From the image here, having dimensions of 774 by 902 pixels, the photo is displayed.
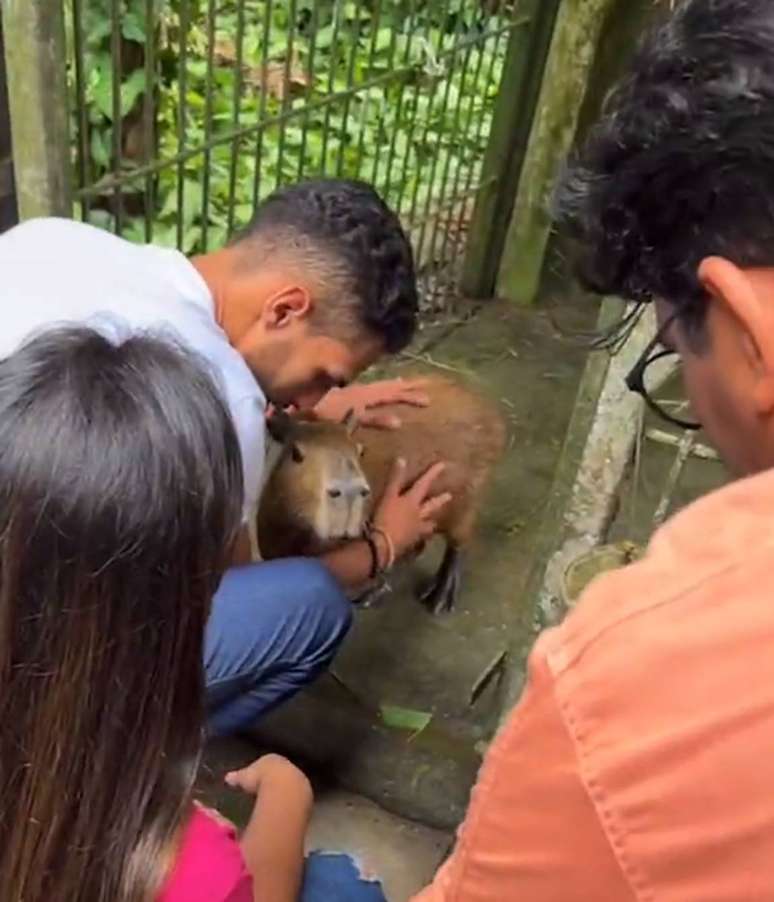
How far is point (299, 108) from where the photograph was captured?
10.6ft

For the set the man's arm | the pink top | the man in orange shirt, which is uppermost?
the man in orange shirt

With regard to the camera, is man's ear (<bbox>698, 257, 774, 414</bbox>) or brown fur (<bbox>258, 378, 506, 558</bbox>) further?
brown fur (<bbox>258, 378, 506, 558</bbox>)

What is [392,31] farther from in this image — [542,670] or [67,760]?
[542,670]

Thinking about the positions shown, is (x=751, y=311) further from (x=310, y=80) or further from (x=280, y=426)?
(x=310, y=80)

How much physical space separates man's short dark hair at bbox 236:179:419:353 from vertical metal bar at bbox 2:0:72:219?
1.10 ft

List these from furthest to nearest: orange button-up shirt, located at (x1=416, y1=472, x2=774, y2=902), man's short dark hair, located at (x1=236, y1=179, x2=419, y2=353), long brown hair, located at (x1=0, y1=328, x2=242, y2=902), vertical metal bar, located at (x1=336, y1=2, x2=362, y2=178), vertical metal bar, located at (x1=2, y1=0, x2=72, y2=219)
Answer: vertical metal bar, located at (x1=336, y1=2, x2=362, y2=178)
man's short dark hair, located at (x1=236, y1=179, x2=419, y2=353)
vertical metal bar, located at (x1=2, y1=0, x2=72, y2=219)
long brown hair, located at (x1=0, y1=328, x2=242, y2=902)
orange button-up shirt, located at (x1=416, y1=472, x2=774, y2=902)

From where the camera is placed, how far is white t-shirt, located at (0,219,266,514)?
183 cm

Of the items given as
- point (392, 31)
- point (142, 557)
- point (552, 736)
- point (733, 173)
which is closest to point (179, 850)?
point (142, 557)

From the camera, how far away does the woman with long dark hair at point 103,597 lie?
1.11m

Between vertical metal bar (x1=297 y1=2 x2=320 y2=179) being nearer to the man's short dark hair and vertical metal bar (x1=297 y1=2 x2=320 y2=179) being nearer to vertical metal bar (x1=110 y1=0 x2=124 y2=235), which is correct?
vertical metal bar (x1=110 y1=0 x2=124 y2=235)

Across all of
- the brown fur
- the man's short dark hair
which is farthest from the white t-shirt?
the brown fur

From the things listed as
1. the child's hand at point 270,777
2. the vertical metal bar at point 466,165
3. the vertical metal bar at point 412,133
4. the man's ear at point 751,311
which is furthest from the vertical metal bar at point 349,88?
the man's ear at point 751,311

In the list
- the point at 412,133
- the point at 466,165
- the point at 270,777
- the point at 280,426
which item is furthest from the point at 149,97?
the point at 466,165

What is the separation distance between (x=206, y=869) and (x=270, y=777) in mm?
677
